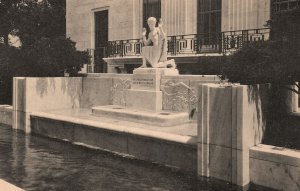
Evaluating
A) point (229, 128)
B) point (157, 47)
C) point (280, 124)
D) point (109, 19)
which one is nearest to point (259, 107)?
point (229, 128)

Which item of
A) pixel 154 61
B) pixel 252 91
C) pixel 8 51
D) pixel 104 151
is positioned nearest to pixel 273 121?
pixel 252 91

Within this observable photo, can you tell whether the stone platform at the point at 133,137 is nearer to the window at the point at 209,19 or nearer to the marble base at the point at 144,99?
the marble base at the point at 144,99

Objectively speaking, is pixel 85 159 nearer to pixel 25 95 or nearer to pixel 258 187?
pixel 258 187

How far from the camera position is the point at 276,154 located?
6223 mm

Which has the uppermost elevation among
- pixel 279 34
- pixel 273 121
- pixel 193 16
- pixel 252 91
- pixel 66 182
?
pixel 193 16

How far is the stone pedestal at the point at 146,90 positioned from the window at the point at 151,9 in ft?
32.5

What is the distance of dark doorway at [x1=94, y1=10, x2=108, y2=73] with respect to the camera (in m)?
24.6

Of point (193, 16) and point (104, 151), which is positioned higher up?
point (193, 16)

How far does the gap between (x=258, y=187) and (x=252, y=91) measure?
1602 millimetres

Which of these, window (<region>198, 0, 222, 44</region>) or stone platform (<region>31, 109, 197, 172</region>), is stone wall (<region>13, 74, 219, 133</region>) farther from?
window (<region>198, 0, 222, 44</region>)

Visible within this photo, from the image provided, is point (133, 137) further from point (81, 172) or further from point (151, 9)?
point (151, 9)

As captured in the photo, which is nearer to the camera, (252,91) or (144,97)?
(252,91)

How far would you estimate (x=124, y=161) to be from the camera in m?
8.45

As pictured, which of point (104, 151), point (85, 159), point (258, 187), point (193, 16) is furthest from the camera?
point (193, 16)
